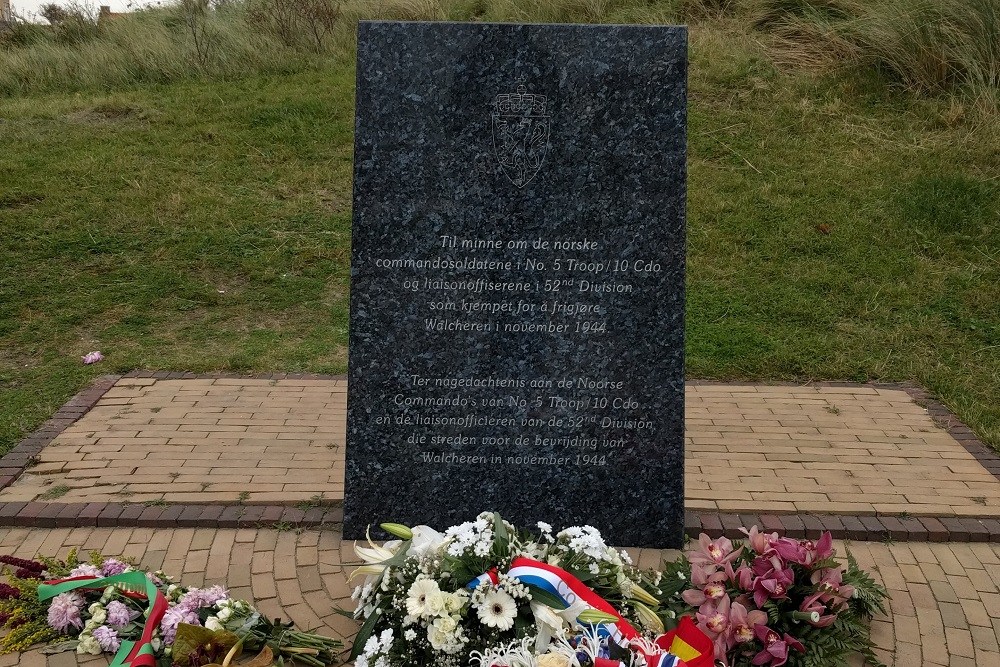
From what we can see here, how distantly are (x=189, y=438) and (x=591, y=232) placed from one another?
271 cm

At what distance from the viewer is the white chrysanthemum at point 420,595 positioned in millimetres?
3031

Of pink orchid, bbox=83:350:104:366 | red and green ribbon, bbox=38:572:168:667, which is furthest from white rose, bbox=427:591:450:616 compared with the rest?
pink orchid, bbox=83:350:104:366

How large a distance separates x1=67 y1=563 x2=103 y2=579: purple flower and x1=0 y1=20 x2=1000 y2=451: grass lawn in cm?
182

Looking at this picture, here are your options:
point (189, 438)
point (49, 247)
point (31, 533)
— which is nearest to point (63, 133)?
point (49, 247)

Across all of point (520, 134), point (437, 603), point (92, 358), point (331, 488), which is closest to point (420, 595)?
point (437, 603)

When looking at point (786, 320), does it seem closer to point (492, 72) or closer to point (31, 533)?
point (492, 72)

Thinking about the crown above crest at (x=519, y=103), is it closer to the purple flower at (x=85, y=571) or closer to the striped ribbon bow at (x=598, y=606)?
the striped ribbon bow at (x=598, y=606)

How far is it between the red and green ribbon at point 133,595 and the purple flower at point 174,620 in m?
0.04

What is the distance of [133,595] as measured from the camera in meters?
3.56

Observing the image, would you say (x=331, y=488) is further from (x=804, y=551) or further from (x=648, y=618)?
(x=804, y=551)

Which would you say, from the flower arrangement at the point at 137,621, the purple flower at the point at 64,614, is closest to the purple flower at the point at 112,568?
the flower arrangement at the point at 137,621

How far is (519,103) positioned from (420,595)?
2.01m

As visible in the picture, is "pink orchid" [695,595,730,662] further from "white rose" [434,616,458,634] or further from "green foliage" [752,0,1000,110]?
"green foliage" [752,0,1000,110]

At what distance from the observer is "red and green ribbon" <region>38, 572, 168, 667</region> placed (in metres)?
3.24
